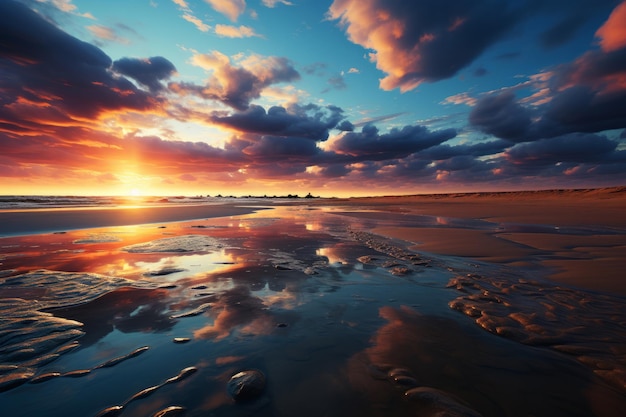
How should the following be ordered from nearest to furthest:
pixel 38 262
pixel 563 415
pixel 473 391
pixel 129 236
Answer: pixel 563 415 < pixel 473 391 < pixel 38 262 < pixel 129 236

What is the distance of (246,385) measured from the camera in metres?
2.46

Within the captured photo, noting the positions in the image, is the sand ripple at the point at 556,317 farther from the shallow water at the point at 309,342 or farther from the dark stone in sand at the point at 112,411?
the dark stone in sand at the point at 112,411

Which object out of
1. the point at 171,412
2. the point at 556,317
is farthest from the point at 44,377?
the point at 556,317

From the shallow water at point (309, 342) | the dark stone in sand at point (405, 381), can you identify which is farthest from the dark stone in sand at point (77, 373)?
the dark stone in sand at point (405, 381)

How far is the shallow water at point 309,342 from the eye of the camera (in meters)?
2.29

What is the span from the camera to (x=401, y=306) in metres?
4.28

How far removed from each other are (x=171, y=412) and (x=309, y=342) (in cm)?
157

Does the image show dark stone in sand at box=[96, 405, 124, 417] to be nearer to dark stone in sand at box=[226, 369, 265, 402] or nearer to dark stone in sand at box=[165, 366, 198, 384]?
dark stone in sand at box=[165, 366, 198, 384]

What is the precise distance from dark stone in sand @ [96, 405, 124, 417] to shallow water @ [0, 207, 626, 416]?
1 centimetres

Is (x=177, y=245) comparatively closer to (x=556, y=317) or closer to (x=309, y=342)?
(x=309, y=342)

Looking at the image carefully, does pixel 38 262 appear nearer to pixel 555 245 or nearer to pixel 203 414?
pixel 203 414

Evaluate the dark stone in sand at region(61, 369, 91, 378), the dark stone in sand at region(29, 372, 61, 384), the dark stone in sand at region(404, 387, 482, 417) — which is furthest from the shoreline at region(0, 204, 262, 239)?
the dark stone in sand at region(404, 387, 482, 417)

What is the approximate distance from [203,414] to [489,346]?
3.21 meters

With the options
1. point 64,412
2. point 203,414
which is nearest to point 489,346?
point 203,414
